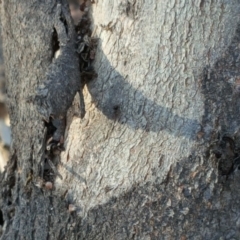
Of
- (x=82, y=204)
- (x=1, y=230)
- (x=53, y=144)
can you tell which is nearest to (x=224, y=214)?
(x=82, y=204)

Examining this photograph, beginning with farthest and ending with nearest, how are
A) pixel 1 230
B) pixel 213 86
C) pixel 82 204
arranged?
1. pixel 1 230
2. pixel 82 204
3. pixel 213 86

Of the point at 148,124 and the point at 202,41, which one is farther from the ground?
the point at 202,41

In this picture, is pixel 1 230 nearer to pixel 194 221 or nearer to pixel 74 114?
pixel 74 114

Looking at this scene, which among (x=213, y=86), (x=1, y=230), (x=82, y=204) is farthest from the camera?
(x=1, y=230)

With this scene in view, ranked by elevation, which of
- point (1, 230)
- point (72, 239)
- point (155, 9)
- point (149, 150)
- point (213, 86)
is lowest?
point (1, 230)

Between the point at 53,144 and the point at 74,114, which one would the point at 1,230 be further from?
the point at 74,114

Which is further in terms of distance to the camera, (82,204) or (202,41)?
(82,204)
